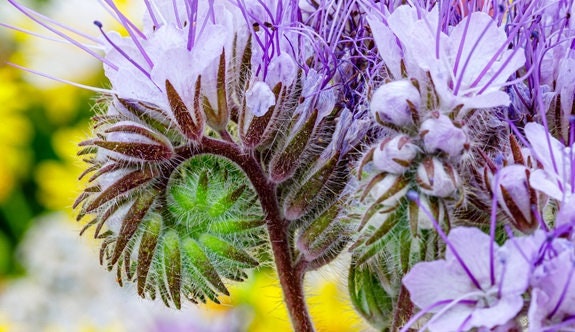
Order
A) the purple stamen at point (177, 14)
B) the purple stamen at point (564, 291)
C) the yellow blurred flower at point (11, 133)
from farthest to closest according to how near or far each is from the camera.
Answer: the yellow blurred flower at point (11, 133), the purple stamen at point (177, 14), the purple stamen at point (564, 291)

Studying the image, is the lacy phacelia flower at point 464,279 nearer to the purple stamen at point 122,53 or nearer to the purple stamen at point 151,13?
the purple stamen at point 122,53

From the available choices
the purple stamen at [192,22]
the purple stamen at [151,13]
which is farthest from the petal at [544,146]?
the purple stamen at [151,13]

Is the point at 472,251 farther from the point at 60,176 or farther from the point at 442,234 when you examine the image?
the point at 60,176

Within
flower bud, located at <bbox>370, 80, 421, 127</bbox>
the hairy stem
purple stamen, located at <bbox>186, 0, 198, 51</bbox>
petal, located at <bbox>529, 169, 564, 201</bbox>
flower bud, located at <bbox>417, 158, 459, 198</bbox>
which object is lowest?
the hairy stem

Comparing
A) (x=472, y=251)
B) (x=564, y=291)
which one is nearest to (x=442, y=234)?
(x=472, y=251)

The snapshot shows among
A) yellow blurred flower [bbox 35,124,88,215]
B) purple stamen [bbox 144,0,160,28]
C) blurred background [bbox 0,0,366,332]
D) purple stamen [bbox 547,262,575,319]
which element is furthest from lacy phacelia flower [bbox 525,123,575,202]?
yellow blurred flower [bbox 35,124,88,215]

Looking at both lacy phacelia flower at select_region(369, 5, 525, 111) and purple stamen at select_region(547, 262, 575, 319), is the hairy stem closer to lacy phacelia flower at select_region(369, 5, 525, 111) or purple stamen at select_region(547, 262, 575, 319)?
lacy phacelia flower at select_region(369, 5, 525, 111)

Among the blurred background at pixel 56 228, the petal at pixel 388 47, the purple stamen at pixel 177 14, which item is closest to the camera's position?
the petal at pixel 388 47
